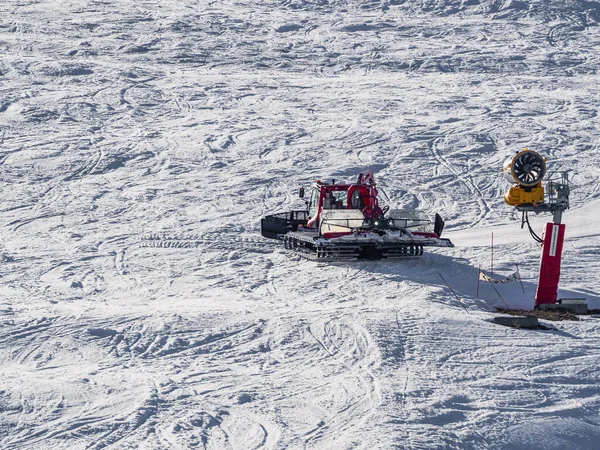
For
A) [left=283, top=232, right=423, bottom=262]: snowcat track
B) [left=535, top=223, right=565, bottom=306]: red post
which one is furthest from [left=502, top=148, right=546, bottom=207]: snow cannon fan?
[left=283, top=232, right=423, bottom=262]: snowcat track

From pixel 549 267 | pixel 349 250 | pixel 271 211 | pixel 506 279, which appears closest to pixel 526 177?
pixel 549 267

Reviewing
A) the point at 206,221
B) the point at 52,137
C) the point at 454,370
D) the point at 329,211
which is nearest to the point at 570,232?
the point at 329,211

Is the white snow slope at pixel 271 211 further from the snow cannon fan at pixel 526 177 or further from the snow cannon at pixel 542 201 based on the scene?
the snow cannon fan at pixel 526 177

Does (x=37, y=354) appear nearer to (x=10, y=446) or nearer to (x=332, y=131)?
(x=10, y=446)

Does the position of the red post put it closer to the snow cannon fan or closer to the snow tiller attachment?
the snow cannon fan

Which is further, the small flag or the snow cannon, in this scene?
the small flag

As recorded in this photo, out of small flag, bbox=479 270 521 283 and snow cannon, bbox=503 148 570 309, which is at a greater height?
snow cannon, bbox=503 148 570 309

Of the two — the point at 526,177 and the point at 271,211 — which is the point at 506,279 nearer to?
the point at 526,177
